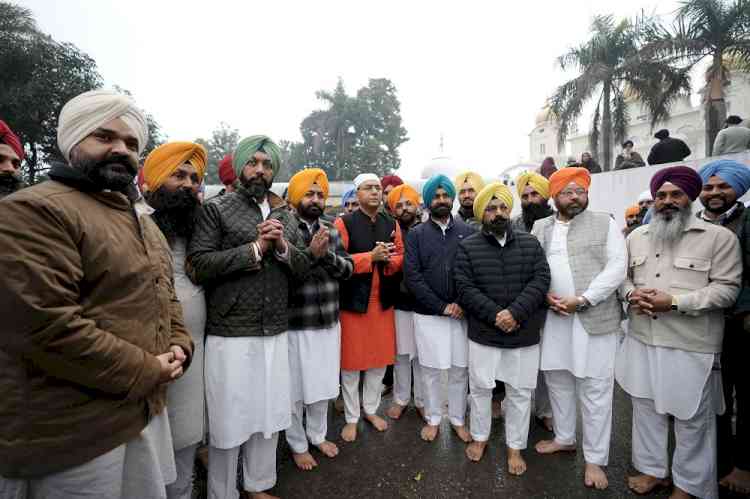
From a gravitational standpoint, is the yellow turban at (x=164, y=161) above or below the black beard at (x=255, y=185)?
above

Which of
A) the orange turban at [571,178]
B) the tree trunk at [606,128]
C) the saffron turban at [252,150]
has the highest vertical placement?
the tree trunk at [606,128]

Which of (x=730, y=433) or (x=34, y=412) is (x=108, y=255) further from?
(x=730, y=433)

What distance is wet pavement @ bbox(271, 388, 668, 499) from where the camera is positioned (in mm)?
2891

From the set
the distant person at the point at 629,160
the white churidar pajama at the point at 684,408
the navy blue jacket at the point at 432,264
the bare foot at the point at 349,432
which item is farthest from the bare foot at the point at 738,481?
the distant person at the point at 629,160

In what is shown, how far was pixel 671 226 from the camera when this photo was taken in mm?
2822

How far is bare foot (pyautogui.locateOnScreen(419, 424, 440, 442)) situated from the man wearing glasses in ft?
2.93

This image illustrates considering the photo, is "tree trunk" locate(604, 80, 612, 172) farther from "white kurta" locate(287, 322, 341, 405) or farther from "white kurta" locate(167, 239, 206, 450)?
"white kurta" locate(167, 239, 206, 450)

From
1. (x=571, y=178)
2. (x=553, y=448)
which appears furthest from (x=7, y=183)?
(x=553, y=448)

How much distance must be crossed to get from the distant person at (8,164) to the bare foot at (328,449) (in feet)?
9.86

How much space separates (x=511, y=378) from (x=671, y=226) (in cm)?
163

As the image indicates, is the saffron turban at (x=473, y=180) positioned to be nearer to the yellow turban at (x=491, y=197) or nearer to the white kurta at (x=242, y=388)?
the yellow turban at (x=491, y=197)

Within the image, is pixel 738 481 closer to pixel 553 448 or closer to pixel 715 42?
pixel 553 448

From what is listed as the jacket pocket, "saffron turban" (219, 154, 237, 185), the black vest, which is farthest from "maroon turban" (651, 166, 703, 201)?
"saffron turban" (219, 154, 237, 185)

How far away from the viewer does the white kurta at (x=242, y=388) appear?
2.58 metres
